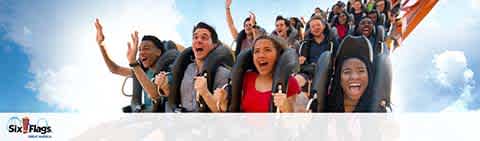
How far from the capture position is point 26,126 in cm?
268

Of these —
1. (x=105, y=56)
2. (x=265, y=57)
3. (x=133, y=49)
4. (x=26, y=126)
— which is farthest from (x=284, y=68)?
(x=26, y=126)

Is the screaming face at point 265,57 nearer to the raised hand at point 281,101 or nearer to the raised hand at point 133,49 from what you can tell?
the raised hand at point 281,101

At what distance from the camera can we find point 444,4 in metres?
2.38

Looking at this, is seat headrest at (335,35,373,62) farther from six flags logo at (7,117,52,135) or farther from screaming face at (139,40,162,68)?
six flags logo at (7,117,52,135)

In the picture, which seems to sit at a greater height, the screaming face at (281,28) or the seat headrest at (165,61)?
the screaming face at (281,28)

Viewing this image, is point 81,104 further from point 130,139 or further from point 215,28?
point 215,28

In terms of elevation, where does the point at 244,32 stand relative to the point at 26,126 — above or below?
above

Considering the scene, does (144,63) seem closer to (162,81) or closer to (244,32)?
(162,81)

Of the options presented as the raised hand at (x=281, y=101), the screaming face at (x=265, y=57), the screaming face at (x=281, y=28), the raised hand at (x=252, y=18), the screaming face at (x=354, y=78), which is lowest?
the raised hand at (x=281, y=101)

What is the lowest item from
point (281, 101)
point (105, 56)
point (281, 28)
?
point (281, 101)

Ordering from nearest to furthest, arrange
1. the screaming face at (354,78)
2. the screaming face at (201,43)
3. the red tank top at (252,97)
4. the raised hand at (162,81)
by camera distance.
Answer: the screaming face at (354,78) < the red tank top at (252,97) < the screaming face at (201,43) < the raised hand at (162,81)

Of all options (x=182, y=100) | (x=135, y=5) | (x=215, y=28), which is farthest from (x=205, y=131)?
(x=135, y=5)

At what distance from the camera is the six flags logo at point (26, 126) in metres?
2.67

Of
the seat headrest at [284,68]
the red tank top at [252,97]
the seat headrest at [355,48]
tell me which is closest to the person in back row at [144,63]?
the red tank top at [252,97]
